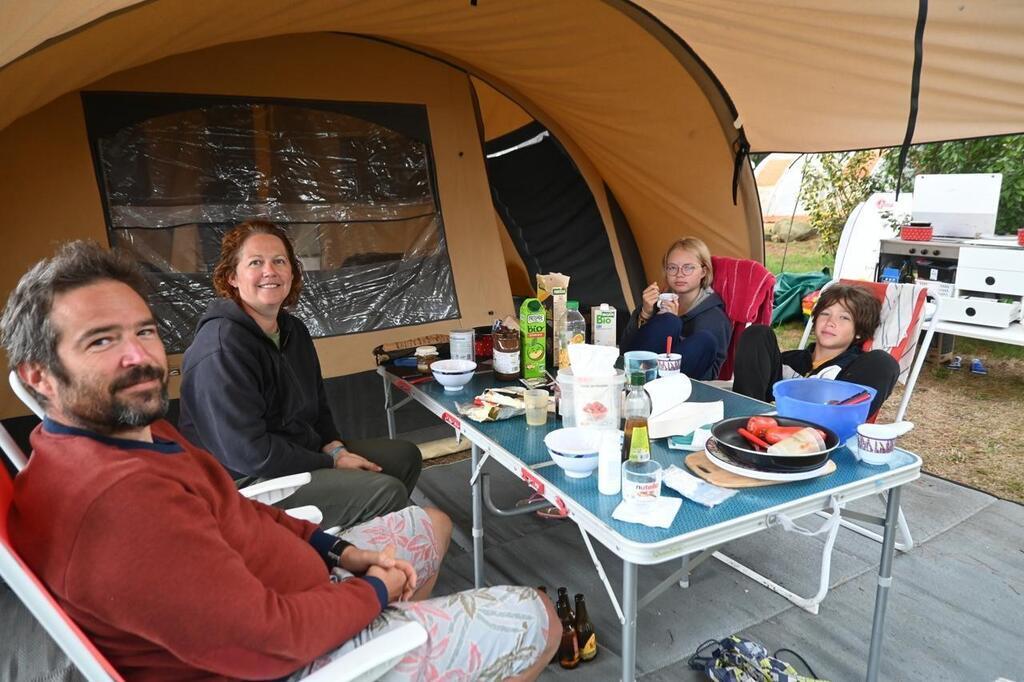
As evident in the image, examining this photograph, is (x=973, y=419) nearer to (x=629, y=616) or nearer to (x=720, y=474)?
(x=720, y=474)

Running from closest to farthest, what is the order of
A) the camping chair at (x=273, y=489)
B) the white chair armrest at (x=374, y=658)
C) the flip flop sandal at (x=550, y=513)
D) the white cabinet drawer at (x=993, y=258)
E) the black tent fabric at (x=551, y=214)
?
the white chair armrest at (x=374, y=658), the camping chair at (x=273, y=489), the flip flop sandal at (x=550, y=513), the white cabinet drawer at (x=993, y=258), the black tent fabric at (x=551, y=214)

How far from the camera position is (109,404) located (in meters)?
1.03

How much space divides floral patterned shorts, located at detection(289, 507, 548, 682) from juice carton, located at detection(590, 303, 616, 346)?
1079 mm

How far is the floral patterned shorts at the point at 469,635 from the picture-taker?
117 cm

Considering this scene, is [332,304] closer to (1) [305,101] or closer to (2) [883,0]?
(1) [305,101]

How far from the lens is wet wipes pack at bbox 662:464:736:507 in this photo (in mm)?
1326

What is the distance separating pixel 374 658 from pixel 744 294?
105 inches

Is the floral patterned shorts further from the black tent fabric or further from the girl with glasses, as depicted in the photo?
the black tent fabric

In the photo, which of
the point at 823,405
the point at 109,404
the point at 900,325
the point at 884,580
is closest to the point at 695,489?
the point at 823,405

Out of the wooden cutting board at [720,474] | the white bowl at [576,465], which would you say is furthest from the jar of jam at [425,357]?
the wooden cutting board at [720,474]

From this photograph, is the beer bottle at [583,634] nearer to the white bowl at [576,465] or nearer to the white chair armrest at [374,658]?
the white bowl at [576,465]

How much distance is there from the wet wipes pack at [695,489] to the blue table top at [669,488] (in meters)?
0.01

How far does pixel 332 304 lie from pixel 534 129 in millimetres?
2029

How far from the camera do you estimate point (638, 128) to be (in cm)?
386
